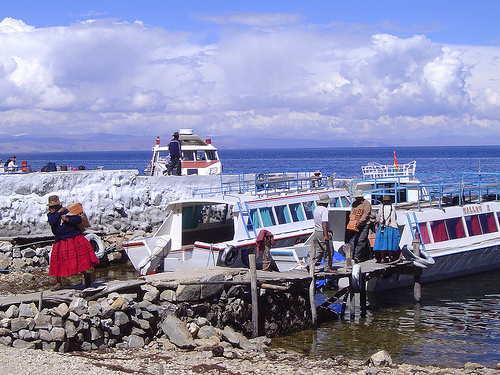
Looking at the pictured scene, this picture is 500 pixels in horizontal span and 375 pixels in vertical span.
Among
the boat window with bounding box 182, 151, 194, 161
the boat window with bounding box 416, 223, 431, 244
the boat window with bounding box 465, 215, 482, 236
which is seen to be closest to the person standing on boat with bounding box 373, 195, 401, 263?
the boat window with bounding box 416, 223, 431, 244

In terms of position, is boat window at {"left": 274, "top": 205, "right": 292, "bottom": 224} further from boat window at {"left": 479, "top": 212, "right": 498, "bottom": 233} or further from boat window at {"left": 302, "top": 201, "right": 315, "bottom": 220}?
boat window at {"left": 479, "top": 212, "right": 498, "bottom": 233}

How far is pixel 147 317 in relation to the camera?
39.8ft

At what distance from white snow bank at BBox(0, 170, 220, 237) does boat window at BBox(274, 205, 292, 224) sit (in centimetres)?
984

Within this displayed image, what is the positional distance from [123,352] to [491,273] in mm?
14608

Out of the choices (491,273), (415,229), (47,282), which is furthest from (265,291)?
(491,273)

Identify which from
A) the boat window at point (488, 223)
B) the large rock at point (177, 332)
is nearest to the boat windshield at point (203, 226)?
the large rock at point (177, 332)

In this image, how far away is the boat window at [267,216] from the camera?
19.5 meters

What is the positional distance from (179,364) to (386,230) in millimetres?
7520

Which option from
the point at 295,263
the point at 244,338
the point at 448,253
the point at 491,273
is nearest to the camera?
the point at 244,338

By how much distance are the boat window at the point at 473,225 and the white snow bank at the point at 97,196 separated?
1384 centimetres

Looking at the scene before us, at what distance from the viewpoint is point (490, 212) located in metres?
21.5

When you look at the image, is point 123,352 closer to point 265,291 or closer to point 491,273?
point 265,291

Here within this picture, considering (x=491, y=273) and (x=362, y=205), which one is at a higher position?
(x=362, y=205)

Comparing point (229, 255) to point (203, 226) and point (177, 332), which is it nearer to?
point (203, 226)
